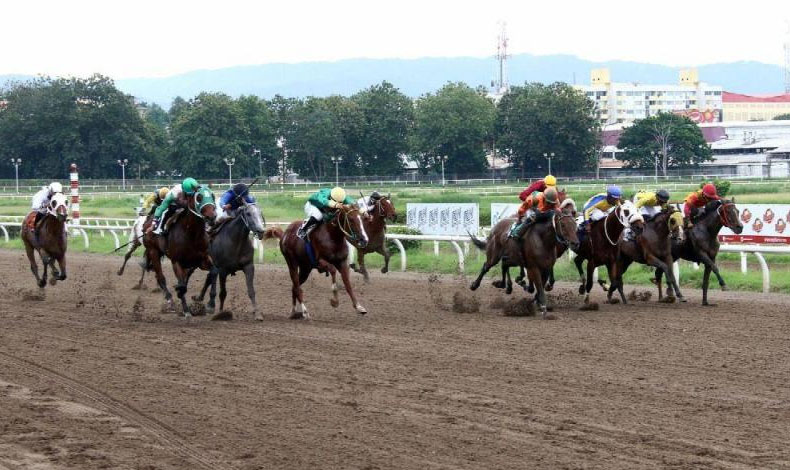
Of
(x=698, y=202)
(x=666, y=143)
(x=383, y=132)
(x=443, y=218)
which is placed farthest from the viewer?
(x=383, y=132)

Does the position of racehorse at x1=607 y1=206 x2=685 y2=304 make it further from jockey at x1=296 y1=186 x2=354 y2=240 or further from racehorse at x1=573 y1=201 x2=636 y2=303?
jockey at x1=296 y1=186 x2=354 y2=240

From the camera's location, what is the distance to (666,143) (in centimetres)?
8219

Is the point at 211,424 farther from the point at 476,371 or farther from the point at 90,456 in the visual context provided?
the point at 476,371

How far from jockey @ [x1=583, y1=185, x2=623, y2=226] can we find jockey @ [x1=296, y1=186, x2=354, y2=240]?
3515 mm

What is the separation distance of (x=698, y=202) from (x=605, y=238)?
58.0 inches

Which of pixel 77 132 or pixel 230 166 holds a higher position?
pixel 77 132

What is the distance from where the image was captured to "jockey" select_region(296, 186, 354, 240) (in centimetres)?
1384

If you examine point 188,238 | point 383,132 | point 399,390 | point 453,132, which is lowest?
point 399,390

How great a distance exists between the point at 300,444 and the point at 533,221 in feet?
24.9

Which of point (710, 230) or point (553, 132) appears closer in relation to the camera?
point (710, 230)

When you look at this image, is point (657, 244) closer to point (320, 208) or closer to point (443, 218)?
point (320, 208)

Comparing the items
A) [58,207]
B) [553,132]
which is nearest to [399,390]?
[58,207]

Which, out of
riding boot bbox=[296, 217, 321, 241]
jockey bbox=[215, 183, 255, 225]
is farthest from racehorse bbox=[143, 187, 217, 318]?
riding boot bbox=[296, 217, 321, 241]

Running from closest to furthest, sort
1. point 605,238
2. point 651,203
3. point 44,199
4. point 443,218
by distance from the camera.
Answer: point 605,238 < point 651,203 < point 44,199 < point 443,218
